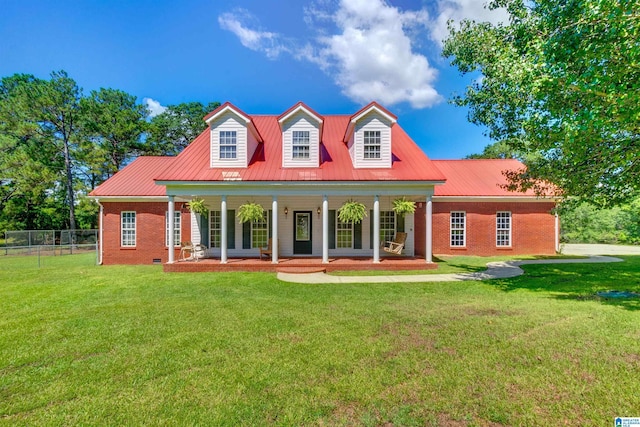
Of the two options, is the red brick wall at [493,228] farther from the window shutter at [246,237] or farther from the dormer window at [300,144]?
the window shutter at [246,237]

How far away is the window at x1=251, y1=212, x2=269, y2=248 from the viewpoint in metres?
14.2

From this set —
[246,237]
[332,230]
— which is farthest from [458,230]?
[246,237]

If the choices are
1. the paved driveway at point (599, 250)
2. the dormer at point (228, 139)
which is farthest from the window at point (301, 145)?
the paved driveway at point (599, 250)

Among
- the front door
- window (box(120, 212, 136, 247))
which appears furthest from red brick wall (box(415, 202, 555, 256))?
window (box(120, 212, 136, 247))

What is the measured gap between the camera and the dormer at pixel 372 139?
→ 12.7 meters

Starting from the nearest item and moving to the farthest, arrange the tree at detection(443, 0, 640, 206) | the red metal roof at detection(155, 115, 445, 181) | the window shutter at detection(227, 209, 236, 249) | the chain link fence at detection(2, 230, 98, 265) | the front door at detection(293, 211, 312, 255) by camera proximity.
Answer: the tree at detection(443, 0, 640, 206)
the red metal roof at detection(155, 115, 445, 181)
the window shutter at detection(227, 209, 236, 249)
the front door at detection(293, 211, 312, 255)
the chain link fence at detection(2, 230, 98, 265)

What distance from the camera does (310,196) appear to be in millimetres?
13641

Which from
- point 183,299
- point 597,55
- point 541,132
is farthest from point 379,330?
point 597,55

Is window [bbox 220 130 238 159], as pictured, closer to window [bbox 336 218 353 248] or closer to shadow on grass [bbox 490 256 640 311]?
window [bbox 336 218 353 248]

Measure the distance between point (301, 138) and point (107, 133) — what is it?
90.9 feet

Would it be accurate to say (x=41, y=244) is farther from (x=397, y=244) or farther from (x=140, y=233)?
(x=397, y=244)

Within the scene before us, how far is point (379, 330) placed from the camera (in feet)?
17.0

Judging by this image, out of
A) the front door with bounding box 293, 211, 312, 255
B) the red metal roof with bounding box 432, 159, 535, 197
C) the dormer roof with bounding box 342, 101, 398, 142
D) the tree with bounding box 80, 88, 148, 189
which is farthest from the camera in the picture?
the tree with bounding box 80, 88, 148, 189

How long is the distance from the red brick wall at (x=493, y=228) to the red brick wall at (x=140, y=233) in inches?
560
